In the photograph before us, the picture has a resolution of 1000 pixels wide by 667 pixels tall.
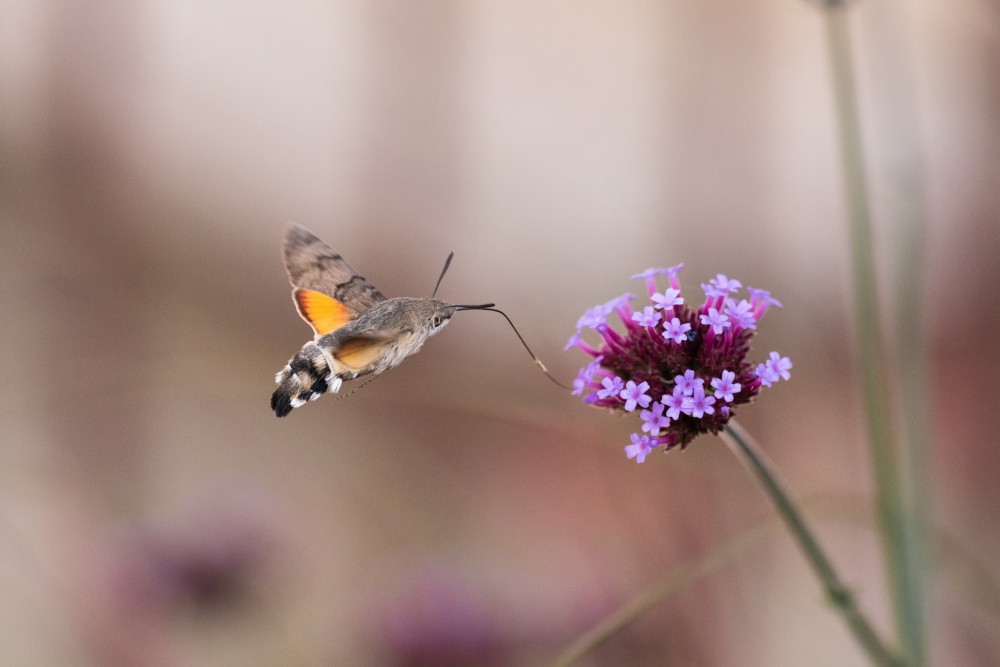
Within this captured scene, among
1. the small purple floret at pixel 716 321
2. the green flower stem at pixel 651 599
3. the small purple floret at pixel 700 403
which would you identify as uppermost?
the small purple floret at pixel 716 321

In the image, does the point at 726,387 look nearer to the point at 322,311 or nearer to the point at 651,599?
the point at 651,599

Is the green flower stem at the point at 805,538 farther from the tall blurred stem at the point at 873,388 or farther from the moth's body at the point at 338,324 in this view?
the moth's body at the point at 338,324

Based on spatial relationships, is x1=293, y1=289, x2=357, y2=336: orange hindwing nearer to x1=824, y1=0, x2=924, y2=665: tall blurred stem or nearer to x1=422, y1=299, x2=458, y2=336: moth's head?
x1=422, y1=299, x2=458, y2=336: moth's head

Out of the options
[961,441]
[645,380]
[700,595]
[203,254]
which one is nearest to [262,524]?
[700,595]

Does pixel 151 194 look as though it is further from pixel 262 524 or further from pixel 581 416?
pixel 581 416

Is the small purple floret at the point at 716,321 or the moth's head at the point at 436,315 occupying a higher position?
the moth's head at the point at 436,315

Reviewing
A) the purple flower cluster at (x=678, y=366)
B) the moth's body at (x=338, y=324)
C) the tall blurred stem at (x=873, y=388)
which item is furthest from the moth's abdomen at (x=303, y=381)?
the tall blurred stem at (x=873, y=388)
